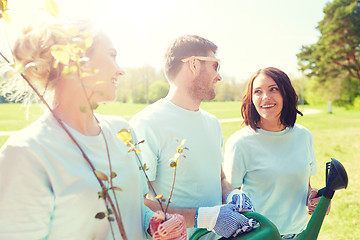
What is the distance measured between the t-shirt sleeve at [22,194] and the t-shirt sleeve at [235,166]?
53.1 inches

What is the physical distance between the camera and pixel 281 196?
212 centimetres

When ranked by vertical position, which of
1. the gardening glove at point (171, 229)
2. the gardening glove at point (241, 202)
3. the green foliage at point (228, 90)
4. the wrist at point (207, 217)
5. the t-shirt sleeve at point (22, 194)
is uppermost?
the t-shirt sleeve at point (22, 194)

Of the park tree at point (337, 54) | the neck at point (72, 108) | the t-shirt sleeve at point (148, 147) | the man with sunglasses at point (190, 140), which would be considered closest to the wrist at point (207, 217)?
the man with sunglasses at point (190, 140)

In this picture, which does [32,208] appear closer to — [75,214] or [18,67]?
[75,214]

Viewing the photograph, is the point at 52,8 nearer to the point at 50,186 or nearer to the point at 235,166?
the point at 50,186

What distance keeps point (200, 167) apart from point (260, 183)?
514mm

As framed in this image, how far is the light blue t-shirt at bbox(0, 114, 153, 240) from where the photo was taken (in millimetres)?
1021

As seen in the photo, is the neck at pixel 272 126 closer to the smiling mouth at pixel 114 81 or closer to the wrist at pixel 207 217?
the wrist at pixel 207 217

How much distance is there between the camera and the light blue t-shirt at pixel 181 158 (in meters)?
1.85

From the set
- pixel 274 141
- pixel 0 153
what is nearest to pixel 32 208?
pixel 0 153

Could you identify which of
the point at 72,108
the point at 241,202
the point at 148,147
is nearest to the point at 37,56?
the point at 72,108

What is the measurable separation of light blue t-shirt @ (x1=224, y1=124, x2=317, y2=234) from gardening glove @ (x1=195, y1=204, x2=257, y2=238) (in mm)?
530

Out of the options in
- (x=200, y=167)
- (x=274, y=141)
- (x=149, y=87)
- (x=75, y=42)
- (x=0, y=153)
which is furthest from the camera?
(x=149, y=87)

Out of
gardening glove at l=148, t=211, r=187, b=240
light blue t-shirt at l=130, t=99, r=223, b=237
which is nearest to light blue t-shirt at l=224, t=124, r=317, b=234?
light blue t-shirt at l=130, t=99, r=223, b=237
